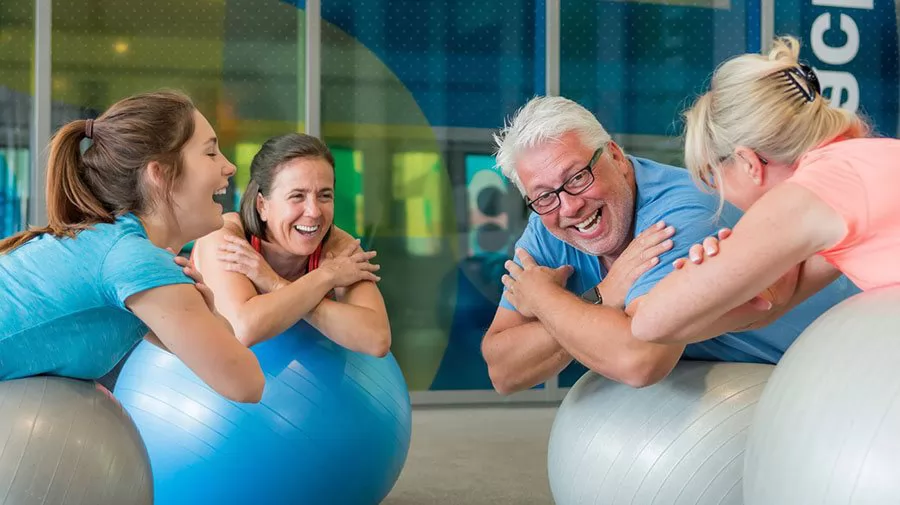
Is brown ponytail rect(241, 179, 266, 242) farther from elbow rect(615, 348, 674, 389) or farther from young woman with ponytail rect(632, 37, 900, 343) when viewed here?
young woman with ponytail rect(632, 37, 900, 343)

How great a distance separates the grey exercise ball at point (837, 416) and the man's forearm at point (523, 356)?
803 mm

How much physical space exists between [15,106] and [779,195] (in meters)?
4.54

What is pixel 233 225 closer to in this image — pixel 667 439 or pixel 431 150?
pixel 667 439

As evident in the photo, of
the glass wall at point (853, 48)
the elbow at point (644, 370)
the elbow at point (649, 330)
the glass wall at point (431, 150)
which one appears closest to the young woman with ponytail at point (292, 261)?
the elbow at point (644, 370)

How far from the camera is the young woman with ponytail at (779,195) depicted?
4.23ft

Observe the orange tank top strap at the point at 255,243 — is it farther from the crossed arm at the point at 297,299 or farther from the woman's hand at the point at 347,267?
the woman's hand at the point at 347,267

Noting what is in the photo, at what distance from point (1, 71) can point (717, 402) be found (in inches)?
173

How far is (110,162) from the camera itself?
1.79m

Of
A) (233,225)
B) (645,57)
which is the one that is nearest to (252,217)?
Result: (233,225)

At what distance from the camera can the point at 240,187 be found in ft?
16.8

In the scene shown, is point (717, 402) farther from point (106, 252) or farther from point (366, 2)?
point (366, 2)

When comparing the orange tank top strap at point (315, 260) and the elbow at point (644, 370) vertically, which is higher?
the orange tank top strap at point (315, 260)

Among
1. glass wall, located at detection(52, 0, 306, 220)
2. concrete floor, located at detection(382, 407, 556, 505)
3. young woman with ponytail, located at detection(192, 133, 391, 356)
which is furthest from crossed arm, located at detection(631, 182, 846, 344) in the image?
glass wall, located at detection(52, 0, 306, 220)

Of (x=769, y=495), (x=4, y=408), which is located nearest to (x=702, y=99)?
(x=769, y=495)
